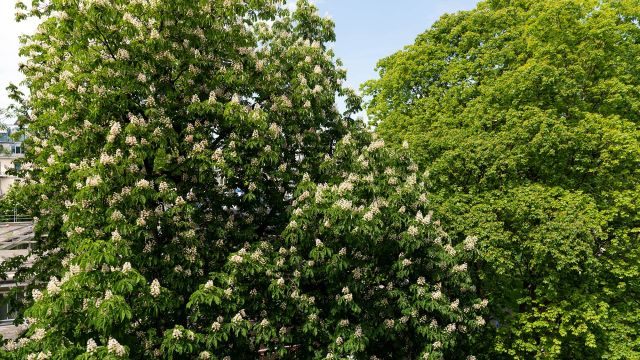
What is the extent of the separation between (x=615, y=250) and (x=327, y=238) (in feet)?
41.6

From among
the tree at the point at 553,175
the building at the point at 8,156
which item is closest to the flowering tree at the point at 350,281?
the tree at the point at 553,175

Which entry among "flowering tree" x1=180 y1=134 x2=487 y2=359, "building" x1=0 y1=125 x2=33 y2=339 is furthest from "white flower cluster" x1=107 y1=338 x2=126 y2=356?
"building" x1=0 y1=125 x2=33 y2=339

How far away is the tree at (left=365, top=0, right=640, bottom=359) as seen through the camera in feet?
53.6

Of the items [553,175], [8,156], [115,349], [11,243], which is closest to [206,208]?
[115,349]

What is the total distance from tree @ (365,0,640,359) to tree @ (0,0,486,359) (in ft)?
13.0

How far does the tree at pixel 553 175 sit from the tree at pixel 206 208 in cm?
396

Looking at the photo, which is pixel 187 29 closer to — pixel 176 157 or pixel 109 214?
pixel 176 157

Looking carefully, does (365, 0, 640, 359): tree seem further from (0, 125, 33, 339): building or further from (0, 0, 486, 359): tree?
(0, 125, 33, 339): building

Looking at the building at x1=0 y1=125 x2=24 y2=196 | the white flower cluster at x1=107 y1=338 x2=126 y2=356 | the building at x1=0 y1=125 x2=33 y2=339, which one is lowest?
the white flower cluster at x1=107 y1=338 x2=126 y2=356

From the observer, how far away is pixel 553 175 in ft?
59.3

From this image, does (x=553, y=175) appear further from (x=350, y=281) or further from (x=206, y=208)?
(x=206, y=208)

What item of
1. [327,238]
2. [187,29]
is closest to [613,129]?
[327,238]

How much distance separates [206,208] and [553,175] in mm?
14125

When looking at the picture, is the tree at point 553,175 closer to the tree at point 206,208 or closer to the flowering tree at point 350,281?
the flowering tree at point 350,281
